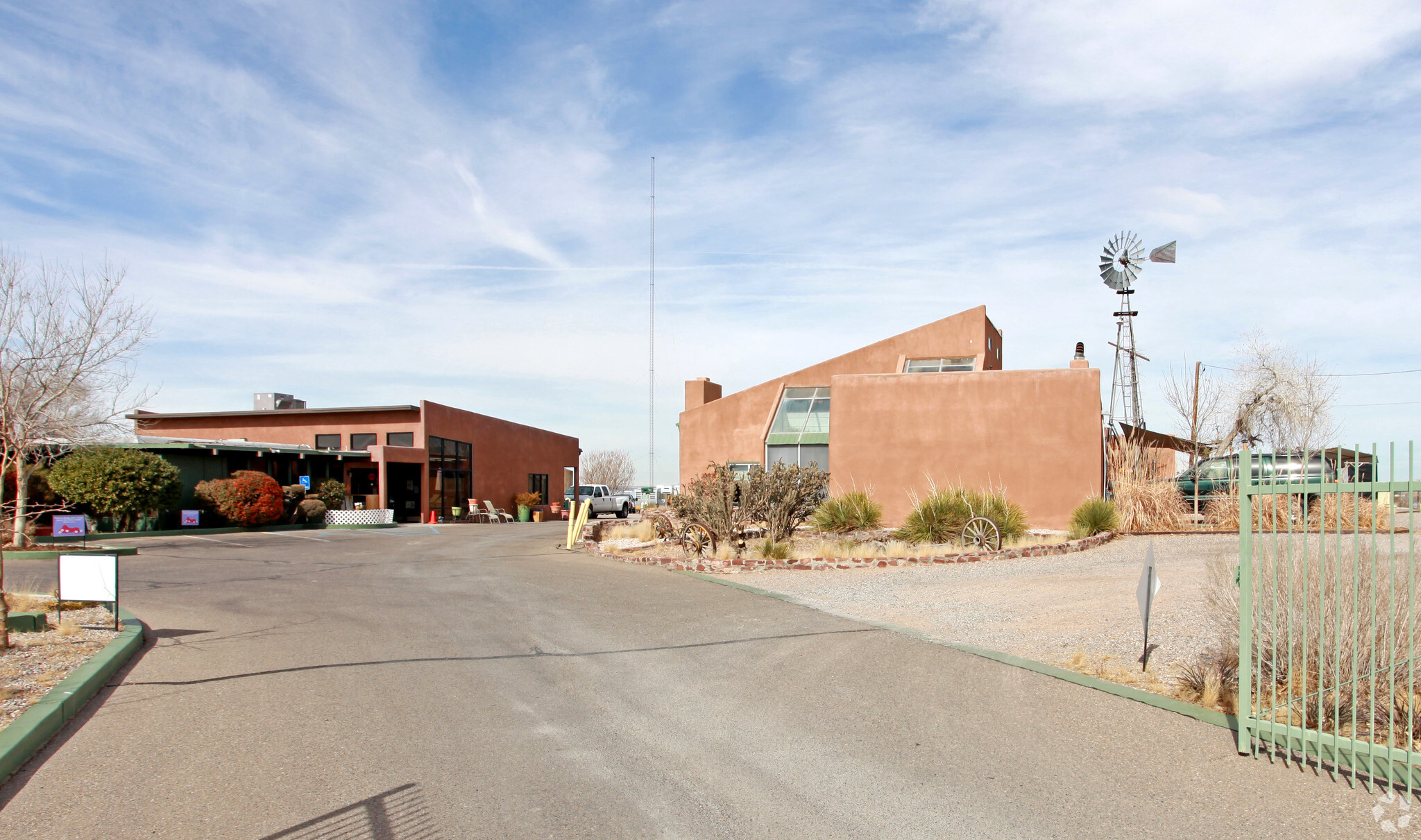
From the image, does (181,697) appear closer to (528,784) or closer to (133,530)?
(528,784)

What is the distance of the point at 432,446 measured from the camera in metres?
34.9

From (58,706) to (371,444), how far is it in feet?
98.4

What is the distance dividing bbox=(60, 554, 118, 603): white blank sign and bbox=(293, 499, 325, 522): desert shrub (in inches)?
805

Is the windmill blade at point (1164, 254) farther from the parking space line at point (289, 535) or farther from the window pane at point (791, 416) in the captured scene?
the parking space line at point (289, 535)

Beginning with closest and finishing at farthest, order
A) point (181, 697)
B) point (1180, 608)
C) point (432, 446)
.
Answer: point (181, 697) < point (1180, 608) < point (432, 446)

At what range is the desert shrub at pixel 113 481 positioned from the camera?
21.6m

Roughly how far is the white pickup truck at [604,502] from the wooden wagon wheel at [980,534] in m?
24.1

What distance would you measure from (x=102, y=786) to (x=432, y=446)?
30.9 metres

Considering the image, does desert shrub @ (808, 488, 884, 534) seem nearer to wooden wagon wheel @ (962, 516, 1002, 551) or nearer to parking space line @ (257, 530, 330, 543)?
wooden wagon wheel @ (962, 516, 1002, 551)

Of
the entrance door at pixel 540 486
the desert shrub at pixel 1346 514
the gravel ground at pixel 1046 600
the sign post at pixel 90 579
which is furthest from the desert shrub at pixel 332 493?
the desert shrub at pixel 1346 514

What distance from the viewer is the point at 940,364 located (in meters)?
26.6

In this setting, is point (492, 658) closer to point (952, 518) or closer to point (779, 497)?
point (779, 497)

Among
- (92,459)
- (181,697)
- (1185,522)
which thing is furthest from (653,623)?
(92,459)

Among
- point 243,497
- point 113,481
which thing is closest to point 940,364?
point 243,497
